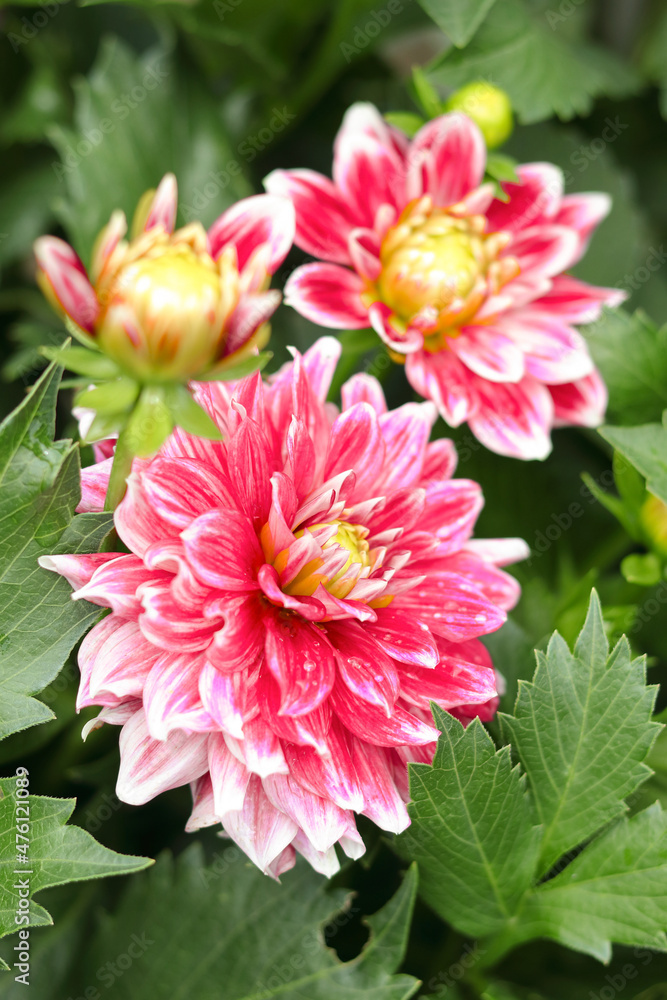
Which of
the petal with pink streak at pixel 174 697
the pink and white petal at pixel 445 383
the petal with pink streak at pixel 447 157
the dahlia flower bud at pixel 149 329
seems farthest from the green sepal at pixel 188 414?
the petal with pink streak at pixel 447 157

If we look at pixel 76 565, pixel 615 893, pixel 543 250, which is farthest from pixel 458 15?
pixel 615 893

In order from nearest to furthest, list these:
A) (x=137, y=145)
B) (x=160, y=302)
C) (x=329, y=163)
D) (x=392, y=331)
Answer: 1. (x=160, y=302)
2. (x=392, y=331)
3. (x=137, y=145)
4. (x=329, y=163)

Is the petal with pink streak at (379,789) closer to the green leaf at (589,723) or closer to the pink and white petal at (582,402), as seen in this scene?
the green leaf at (589,723)

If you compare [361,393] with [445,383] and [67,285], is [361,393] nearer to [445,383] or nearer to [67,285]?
[445,383]

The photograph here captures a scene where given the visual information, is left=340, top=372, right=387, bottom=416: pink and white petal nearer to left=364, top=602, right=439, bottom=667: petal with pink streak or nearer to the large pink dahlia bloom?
the large pink dahlia bloom

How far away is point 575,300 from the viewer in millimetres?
729

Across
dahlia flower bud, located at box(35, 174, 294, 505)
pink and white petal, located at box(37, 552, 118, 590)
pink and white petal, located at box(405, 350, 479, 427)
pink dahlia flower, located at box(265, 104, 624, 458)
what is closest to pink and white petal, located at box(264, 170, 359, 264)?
pink dahlia flower, located at box(265, 104, 624, 458)

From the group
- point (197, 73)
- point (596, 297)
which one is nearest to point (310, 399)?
point (596, 297)

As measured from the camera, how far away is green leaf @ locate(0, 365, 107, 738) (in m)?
0.49

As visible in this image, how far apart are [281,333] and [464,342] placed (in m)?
0.26

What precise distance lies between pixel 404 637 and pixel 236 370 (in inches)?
7.2

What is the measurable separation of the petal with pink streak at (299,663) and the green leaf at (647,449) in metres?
0.25

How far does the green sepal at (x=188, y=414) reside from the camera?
454 mm

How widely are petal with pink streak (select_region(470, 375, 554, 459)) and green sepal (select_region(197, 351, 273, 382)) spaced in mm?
242
